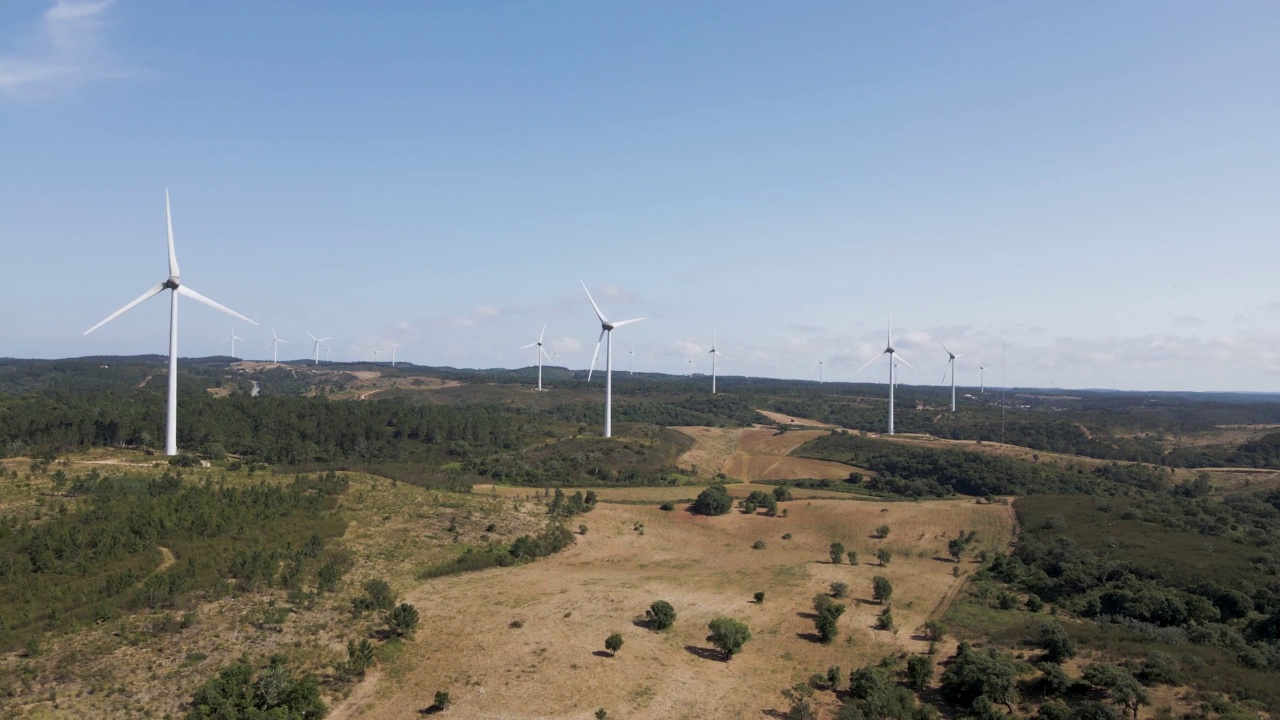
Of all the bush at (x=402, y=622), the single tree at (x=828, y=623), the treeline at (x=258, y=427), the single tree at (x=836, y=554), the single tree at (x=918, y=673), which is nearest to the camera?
the single tree at (x=918, y=673)

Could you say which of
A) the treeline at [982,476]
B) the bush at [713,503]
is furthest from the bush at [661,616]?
the treeline at [982,476]

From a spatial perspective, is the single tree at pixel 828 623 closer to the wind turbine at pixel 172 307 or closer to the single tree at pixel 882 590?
the single tree at pixel 882 590

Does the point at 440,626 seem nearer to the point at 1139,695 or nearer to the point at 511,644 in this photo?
the point at 511,644

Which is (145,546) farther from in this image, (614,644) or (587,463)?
(587,463)

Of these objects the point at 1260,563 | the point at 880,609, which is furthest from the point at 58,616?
the point at 1260,563

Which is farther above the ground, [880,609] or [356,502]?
[356,502]

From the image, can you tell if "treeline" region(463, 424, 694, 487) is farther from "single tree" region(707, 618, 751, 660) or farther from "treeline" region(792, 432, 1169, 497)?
"single tree" region(707, 618, 751, 660)
